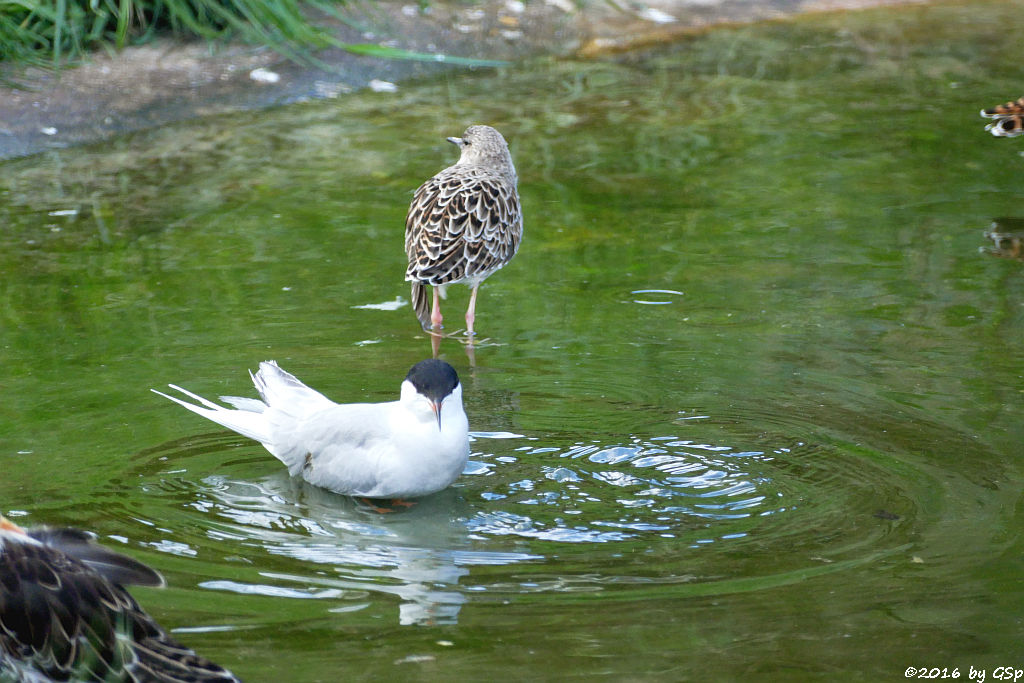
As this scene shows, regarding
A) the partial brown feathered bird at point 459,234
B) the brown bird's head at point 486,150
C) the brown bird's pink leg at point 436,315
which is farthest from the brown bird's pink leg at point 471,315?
the brown bird's head at point 486,150

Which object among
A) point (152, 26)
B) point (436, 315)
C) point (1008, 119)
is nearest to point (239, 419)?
point (436, 315)

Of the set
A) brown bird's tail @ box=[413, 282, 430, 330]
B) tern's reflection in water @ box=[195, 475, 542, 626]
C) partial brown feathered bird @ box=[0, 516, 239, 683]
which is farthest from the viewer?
brown bird's tail @ box=[413, 282, 430, 330]

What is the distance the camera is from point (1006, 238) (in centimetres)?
709

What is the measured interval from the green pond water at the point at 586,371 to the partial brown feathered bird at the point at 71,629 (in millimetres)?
347

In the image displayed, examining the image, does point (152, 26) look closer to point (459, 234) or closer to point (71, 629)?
point (459, 234)

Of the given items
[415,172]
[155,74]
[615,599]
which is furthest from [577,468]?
[155,74]

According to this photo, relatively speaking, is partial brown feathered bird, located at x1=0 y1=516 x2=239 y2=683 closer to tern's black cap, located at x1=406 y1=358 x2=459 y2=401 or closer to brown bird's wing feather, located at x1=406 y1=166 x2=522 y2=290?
tern's black cap, located at x1=406 y1=358 x2=459 y2=401

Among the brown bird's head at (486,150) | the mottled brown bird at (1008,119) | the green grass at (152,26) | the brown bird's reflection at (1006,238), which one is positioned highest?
the green grass at (152,26)

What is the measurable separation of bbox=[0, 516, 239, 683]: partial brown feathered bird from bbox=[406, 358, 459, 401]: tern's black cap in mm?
1486

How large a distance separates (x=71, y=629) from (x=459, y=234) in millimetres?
3490

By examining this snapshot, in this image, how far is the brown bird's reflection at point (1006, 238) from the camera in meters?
6.90

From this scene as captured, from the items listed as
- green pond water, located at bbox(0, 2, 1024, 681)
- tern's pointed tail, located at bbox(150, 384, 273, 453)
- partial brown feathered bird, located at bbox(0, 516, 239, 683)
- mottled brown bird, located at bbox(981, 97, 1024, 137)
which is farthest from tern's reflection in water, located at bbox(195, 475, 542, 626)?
mottled brown bird, located at bbox(981, 97, 1024, 137)

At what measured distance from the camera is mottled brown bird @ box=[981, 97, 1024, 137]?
26.7ft

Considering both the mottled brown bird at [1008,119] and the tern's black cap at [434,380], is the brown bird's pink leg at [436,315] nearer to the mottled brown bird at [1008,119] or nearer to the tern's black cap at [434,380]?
the tern's black cap at [434,380]
